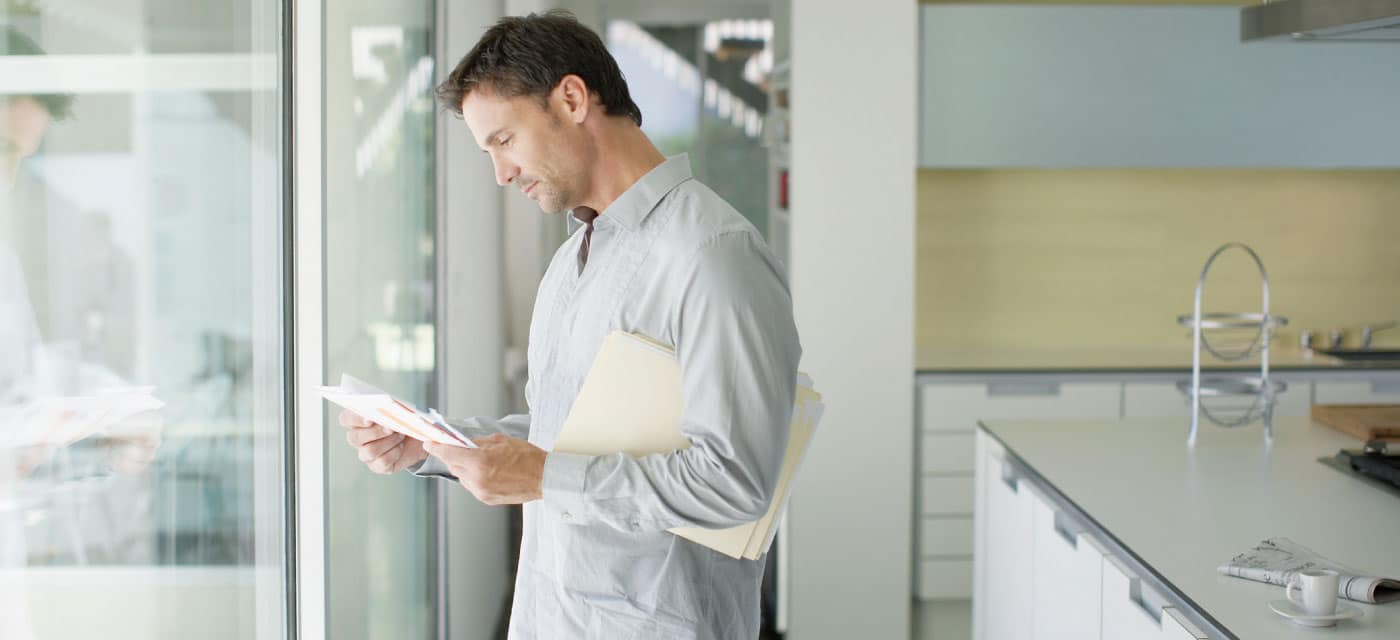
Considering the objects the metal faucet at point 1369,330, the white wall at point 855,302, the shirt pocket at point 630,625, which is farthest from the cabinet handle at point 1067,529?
the metal faucet at point 1369,330

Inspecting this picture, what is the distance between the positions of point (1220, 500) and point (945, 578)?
74.1 inches

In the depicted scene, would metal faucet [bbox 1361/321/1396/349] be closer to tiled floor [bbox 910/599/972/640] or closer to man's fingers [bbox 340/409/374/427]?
tiled floor [bbox 910/599/972/640]

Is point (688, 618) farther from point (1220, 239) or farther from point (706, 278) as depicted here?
point (1220, 239)

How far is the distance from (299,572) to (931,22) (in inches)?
114

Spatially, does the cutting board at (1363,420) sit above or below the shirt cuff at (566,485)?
below

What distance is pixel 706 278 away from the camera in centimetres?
146

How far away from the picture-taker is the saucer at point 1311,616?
169 cm

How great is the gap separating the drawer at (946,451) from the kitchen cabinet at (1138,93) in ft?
2.89

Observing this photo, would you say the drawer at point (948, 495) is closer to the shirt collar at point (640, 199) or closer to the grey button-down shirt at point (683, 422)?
the grey button-down shirt at point (683, 422)

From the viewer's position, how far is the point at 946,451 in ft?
13.8

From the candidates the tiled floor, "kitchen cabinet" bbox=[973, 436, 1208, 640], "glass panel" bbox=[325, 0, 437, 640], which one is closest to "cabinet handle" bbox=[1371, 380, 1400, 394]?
the tiled floor

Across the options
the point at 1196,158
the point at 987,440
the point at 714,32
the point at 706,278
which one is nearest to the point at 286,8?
the point at 706,278

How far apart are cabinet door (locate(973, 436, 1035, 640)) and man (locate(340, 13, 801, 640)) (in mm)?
1309

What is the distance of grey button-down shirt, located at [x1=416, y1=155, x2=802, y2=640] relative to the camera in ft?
4.68
